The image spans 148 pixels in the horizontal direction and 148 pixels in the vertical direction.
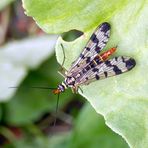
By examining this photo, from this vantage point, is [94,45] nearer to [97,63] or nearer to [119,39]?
[97,63]

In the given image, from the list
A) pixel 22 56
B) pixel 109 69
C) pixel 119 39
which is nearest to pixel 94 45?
pixel 109 69

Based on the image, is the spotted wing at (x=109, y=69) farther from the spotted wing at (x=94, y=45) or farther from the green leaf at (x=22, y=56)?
the green leaf at (x=22, y=56)

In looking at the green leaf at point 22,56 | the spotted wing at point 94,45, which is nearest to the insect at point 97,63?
the spotted wing at point 94,45

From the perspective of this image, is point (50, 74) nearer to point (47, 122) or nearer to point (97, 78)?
point (47, 122)

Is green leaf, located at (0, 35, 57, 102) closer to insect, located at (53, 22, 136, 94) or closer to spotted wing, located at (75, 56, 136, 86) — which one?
insect, located at (53, 22, 136, 94)

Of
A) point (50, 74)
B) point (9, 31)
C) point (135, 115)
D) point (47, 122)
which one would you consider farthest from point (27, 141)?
point (135, 115)
